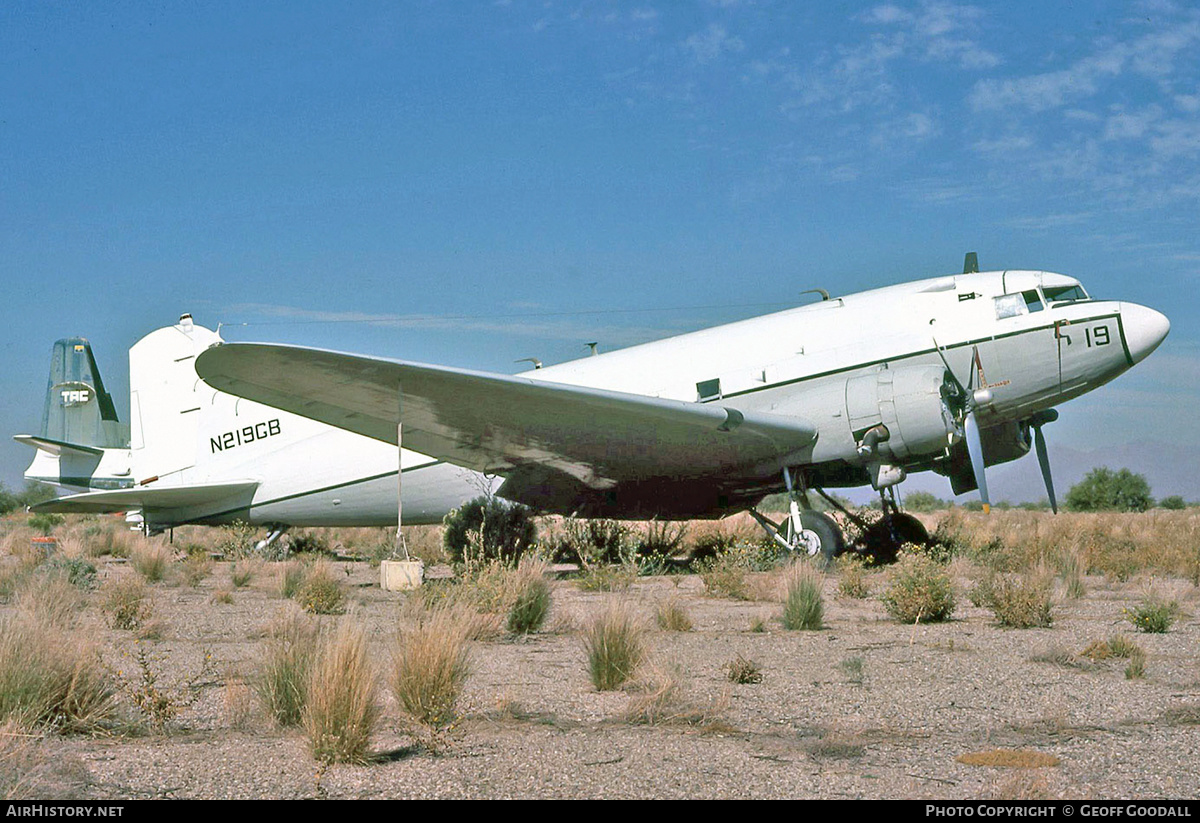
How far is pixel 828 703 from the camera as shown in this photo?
293 inches

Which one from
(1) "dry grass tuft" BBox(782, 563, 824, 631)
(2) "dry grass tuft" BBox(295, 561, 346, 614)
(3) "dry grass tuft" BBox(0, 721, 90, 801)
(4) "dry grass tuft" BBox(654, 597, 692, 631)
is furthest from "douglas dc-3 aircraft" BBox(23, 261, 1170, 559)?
(3) "dry grass tuft" BBox(0, 721, 90, 801)

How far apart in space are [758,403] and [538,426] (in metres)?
4.09

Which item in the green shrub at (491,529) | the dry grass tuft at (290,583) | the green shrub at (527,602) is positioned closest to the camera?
the green shrub at (527,602)

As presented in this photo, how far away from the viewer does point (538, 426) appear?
1650cm

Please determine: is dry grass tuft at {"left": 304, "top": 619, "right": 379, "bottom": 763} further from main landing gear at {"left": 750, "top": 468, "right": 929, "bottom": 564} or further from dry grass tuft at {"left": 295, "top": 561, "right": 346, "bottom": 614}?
main landing gear at {"left": 750, "top": 468, "right": 929, "bottom": 564}

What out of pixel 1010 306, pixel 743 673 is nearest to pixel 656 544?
pixel 1010 306

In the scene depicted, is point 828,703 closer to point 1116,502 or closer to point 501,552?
point 501,552

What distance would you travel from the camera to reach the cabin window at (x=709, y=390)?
1828 centimetres

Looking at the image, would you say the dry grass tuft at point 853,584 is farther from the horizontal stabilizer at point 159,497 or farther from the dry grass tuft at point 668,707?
the horizontal stabilizer at point 159,497

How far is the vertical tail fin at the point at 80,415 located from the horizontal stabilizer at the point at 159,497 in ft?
15.8

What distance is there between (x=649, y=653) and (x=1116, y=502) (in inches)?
2352

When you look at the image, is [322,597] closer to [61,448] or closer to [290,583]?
[290,583]

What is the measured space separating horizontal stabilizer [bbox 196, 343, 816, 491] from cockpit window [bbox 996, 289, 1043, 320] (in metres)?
3.93

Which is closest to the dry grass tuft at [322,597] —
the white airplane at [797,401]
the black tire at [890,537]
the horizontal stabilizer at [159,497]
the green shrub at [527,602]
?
the green shrub at [527,602]
